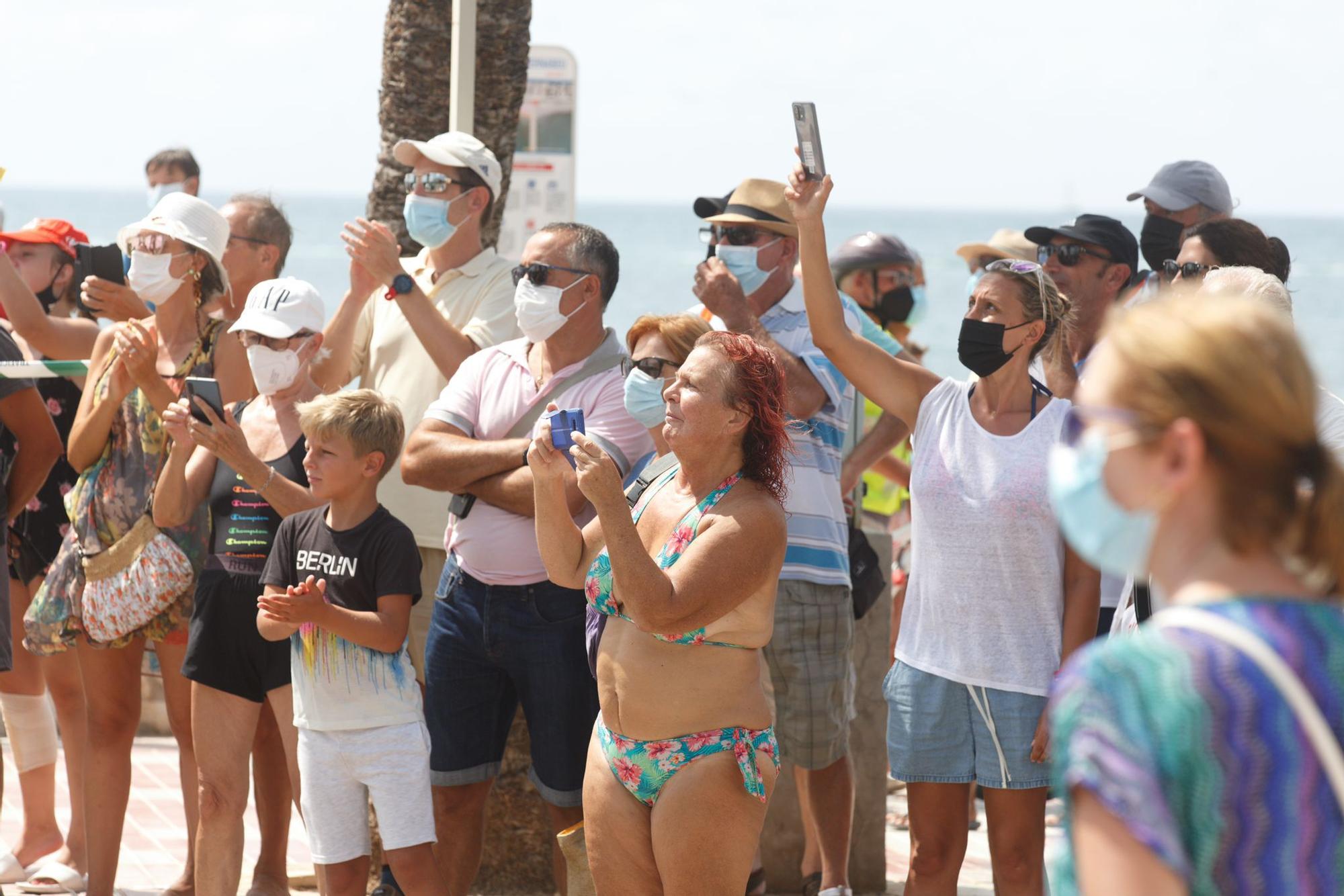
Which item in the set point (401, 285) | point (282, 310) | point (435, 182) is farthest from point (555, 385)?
point (435, 182)

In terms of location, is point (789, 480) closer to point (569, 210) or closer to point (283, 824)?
point (283, 824)

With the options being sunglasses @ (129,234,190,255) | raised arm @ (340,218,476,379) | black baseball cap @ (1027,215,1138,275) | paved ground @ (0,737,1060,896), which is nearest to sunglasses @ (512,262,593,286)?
raised arm @ (340,218,476,379)

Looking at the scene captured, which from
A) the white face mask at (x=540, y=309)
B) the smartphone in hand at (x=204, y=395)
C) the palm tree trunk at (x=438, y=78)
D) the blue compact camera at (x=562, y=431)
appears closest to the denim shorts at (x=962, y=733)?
the blue compact camera at (x=562, y=431)

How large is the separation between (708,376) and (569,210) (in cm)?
500

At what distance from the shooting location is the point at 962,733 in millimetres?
4031

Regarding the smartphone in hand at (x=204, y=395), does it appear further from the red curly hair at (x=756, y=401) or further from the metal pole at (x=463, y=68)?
the metal pole at (x=463, y=68)

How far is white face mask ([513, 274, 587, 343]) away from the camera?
4.75m

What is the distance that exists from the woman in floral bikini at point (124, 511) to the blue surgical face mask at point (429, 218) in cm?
71

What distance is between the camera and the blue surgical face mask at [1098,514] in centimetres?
184

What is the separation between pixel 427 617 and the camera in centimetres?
546

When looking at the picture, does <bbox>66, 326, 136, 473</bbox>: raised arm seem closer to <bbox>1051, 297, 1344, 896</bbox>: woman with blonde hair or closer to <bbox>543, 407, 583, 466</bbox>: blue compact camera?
<bbox>543, 407, 583, 466</bbox>: blue compact camera

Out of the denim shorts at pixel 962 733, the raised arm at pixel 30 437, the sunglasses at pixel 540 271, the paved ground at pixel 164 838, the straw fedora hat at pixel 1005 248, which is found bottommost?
the paved ground at pixel 164 838

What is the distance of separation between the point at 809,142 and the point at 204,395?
1.96 metres

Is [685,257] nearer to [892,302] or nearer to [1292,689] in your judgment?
[892,302]
